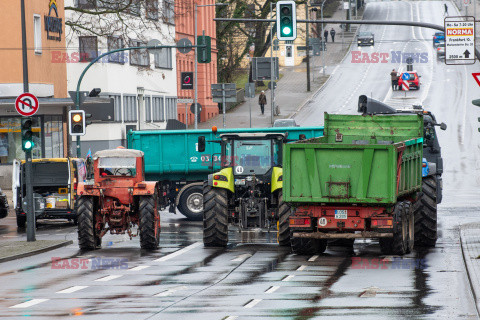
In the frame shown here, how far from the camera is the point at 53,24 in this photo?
49438mm

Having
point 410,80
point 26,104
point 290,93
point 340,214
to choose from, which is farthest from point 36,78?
point 290,93

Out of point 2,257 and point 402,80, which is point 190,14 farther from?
point 2,257

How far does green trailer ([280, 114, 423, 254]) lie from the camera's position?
20.5 metres

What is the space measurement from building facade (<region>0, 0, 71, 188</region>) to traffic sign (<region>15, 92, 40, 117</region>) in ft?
65.9

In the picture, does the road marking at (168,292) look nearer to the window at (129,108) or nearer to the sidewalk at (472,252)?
the sidewalk at (472,252)

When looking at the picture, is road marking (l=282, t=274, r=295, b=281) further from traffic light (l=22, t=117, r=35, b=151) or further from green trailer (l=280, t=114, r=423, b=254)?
traffic light (l=22, t=117, r=35, b=151)

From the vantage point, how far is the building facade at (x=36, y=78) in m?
45.9

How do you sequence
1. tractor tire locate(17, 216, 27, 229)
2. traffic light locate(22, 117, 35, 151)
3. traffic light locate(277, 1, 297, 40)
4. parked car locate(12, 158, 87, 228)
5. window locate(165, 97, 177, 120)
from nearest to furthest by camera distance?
traffic light locate(22, 117, 35, 151), traffic light locate(277, 1, 297, 40), parked car locate(12, 158, 87, 228), tractor tire locate(17, 216, 27, 229), window locate(165, 97, 177, 120)

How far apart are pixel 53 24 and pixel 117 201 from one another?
26682 mm

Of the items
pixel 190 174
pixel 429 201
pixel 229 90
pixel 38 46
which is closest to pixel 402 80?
pixel 229 90

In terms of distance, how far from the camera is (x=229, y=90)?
168 feet

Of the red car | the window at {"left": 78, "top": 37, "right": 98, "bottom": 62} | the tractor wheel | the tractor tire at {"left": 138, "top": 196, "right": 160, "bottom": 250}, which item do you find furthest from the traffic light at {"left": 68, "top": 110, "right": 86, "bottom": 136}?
the red car

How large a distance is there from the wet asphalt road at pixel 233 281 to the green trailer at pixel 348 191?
47 centimetres

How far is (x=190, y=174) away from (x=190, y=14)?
1843 inches
